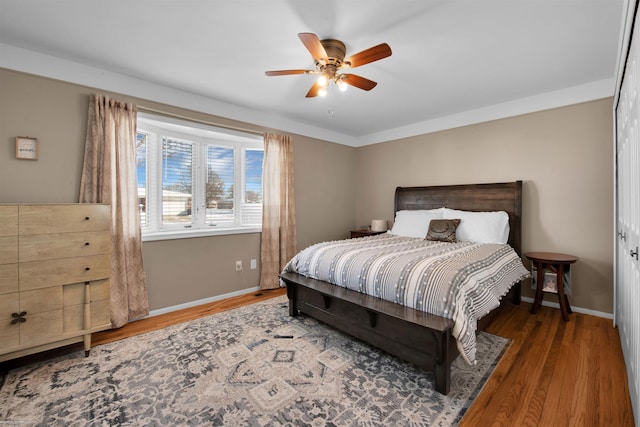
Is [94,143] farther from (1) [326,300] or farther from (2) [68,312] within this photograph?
(1) [326,300]

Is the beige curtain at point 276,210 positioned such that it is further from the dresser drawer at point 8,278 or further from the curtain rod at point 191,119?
the dresser drawer at point 8,278

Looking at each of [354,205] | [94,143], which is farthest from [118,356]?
[354,205]

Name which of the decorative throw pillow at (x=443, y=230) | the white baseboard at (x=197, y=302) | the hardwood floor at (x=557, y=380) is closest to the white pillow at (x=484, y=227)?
the decorative throw pillow at (x=443, y=230)

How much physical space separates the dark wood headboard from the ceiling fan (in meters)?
2.15

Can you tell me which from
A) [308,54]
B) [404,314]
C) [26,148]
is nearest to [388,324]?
[404,314]

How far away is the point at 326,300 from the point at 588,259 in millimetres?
2820

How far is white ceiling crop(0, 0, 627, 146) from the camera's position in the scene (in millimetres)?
1849

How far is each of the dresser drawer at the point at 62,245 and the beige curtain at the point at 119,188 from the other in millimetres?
470

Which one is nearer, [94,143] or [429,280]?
[429,280]

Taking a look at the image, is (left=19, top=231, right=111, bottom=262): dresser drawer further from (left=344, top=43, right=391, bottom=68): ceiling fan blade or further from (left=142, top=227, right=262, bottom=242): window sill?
(left=344, top=43, right=391, bottom=68): ceiling fan blade

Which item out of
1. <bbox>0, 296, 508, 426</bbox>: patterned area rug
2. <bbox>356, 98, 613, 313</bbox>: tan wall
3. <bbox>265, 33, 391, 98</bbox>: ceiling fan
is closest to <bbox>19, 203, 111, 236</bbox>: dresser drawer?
<bbox>0, 296, 508, 426</bbox>: patterned area rug

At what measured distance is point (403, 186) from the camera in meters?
4.52

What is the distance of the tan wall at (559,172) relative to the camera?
2889 mm

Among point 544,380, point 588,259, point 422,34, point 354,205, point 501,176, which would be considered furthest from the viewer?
point 354,205
